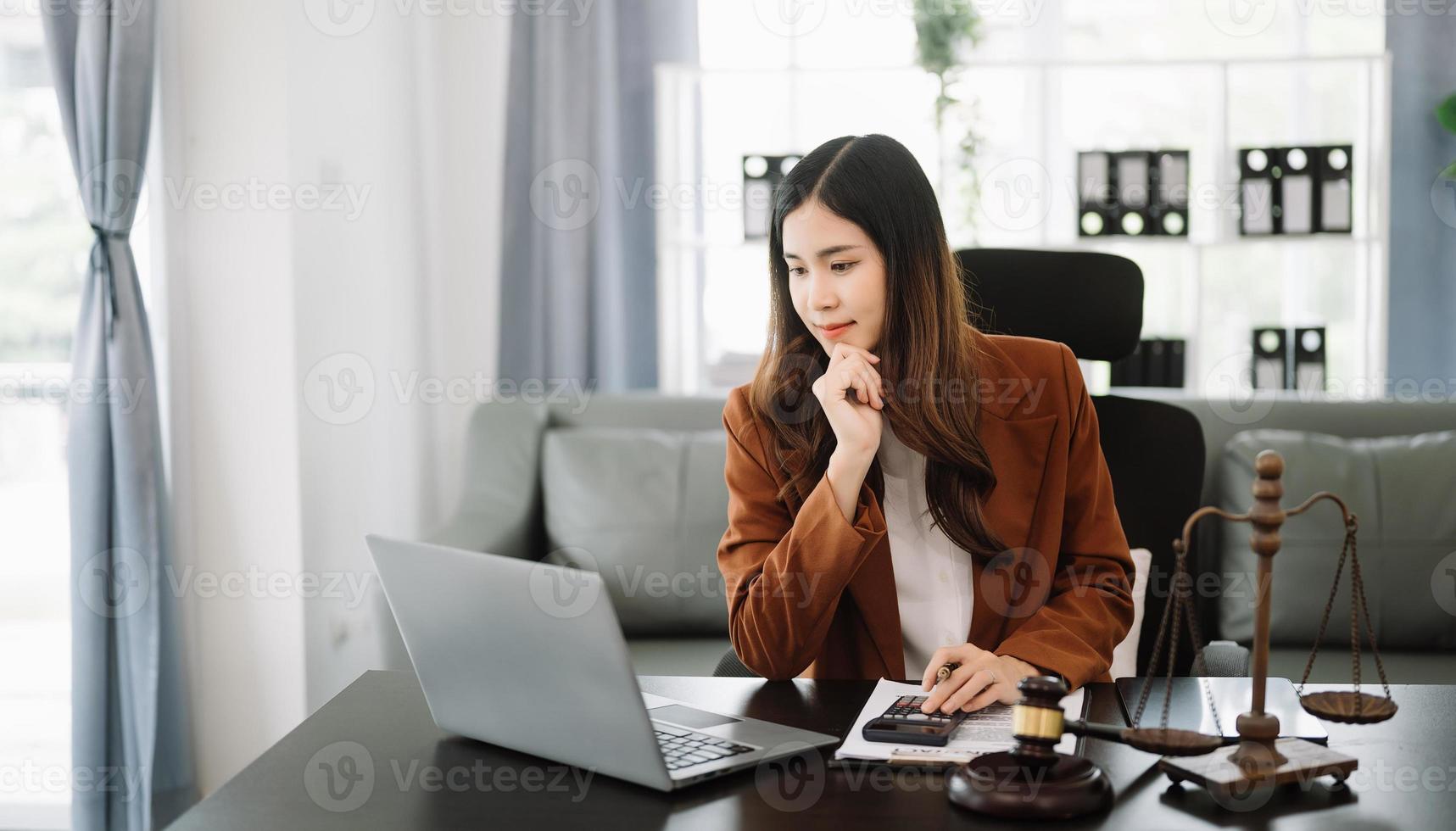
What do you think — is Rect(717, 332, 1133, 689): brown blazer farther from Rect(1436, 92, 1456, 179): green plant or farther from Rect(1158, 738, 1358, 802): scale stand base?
Rect(1436, 92, 1456, 179): green plant

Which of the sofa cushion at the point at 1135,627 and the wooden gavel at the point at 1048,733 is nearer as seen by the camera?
the wooden gavel at the point at 1048,733

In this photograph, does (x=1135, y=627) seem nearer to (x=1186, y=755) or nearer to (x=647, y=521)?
(x=1186, y=755)

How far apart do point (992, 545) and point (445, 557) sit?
777 millimetres

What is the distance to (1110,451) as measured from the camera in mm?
1971

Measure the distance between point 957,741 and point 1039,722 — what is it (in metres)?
0.18

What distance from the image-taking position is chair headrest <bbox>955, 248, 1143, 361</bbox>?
1.91 meters

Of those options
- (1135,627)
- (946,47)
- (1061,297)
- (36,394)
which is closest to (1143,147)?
(946,47)

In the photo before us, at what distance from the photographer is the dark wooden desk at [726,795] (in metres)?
0.95

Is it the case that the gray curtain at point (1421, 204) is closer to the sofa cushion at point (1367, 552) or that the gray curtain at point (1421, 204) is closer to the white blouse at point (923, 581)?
the sofa cushion at point (1367, 552)

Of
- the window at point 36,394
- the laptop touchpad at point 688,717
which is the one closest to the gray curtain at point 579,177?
the window at point 36,394

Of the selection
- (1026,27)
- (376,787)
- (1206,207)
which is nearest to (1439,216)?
(1206,207)

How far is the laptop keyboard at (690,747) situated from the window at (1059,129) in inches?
106

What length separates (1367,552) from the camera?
2758mm

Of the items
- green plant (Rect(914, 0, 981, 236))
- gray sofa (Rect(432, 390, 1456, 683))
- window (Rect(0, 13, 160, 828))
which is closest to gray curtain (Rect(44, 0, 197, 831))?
window (Rect(0, 13, 160, 828))
